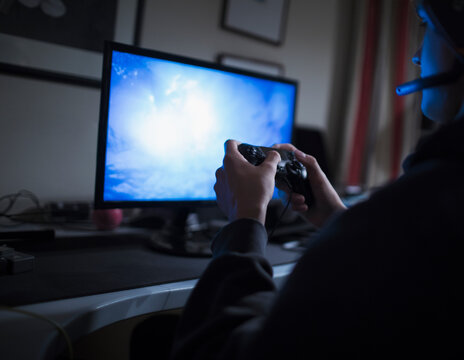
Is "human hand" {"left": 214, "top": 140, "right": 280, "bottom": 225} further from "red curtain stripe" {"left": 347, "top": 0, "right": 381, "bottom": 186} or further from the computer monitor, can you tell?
"red curtain stripe" {"left": 347, "top": 0, "right": 381, "bottom": 186}

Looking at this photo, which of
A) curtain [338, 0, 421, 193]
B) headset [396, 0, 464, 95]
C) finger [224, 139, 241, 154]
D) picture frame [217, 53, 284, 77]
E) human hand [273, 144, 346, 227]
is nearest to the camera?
headset [396, 0, 464, 95]

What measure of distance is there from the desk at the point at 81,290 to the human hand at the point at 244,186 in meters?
0.22

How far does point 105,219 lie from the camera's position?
46.7 inches

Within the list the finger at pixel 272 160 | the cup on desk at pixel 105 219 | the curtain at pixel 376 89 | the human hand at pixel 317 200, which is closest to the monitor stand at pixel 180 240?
the cup on desk at pixel 105 219

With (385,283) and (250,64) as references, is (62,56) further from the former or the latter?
(385,283)

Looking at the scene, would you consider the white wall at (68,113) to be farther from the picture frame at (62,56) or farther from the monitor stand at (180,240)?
the monitor stand at (180,240)

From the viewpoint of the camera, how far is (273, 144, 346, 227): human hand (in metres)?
0.92

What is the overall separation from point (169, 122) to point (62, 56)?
424mm

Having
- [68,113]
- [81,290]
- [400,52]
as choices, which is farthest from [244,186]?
[400,52]

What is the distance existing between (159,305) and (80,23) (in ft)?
2.85

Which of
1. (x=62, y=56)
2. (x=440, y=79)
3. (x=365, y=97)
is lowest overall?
(x=440, y=79)

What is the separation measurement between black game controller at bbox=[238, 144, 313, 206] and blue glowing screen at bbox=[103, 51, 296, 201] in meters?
0.25

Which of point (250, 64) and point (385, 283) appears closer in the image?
point (385, 283)

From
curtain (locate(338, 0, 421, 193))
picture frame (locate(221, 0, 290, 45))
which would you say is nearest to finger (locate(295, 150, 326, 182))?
picture frame (locate(221, 0, 290, 45))
